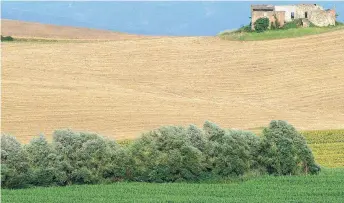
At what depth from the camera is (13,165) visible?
26.6 m

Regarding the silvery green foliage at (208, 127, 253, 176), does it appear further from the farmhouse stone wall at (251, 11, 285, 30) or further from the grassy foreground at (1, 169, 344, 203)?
the farmhouse stone wall at (251, 11, 285, 30)

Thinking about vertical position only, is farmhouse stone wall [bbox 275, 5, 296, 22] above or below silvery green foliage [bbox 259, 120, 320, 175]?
above

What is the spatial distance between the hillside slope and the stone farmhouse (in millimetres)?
11934

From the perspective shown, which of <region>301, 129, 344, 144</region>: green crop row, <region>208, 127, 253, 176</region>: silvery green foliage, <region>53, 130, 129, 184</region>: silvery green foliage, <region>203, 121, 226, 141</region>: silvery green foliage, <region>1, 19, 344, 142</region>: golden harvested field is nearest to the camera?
<region>53, 130, 129, 184</region>: silvery green foliage

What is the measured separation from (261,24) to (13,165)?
43.1m

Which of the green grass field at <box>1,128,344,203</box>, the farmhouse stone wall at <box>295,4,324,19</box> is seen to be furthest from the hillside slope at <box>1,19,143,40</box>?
the green grass field at <box>1,128,344,203</box>

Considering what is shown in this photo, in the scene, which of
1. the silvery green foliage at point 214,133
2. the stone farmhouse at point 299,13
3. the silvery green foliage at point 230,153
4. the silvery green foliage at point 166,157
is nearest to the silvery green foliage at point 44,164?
the silvery green foliage at point 166,157

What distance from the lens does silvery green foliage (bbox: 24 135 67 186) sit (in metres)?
26.8

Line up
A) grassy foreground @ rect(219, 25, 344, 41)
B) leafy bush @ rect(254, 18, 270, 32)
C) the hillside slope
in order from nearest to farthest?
grassy foreground @ rect(219, 25, 344, 41), leafy bush @ rect(254, 18, 270, 32), the hillside slope

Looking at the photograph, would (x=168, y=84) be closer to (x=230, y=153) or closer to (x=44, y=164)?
(x=230, y=153)

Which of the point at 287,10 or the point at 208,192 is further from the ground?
the point at 287,10

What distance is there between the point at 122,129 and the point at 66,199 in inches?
857

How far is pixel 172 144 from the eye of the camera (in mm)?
28547

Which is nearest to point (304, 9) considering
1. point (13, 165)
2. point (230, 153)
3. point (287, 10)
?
point (287, 10)
